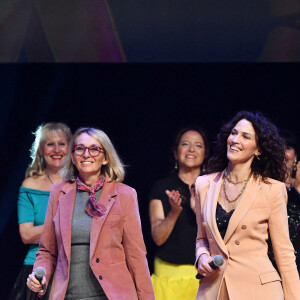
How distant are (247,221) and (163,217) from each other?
5.36 feet

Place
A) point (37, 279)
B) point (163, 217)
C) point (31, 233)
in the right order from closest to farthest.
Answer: point (37, 279) < point (31, 233) < point (163, 217)

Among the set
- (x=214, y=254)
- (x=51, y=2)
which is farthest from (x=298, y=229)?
(x=51, y=2)

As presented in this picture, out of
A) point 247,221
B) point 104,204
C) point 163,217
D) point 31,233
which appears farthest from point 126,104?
point 247,221

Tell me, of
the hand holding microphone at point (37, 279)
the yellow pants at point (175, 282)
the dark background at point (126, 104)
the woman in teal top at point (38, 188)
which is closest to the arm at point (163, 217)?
the yellow pants at point (175, 282)

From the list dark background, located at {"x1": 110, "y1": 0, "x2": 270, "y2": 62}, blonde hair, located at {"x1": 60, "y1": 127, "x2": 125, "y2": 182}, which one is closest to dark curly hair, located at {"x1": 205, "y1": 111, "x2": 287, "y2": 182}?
blonde hair, located at {"x1": 60, "y1": 127, "x2": 125, "y2": 182}

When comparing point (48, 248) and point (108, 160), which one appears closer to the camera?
point (48, 248)

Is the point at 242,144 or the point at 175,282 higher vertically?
the point at 242,144

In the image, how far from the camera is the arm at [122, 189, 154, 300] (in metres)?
4.15

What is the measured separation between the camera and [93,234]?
13.4ft

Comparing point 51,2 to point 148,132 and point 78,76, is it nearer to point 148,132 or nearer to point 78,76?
point 78,76

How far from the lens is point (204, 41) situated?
6297mm

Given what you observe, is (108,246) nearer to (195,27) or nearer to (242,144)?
(242,144)

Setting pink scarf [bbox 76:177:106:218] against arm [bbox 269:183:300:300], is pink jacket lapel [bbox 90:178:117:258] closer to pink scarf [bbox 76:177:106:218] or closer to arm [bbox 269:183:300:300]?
pink scarf [bbox 76:177:106:218]

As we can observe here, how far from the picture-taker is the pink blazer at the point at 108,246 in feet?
13.3
